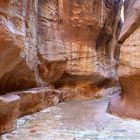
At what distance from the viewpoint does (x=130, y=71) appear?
5.46 metres

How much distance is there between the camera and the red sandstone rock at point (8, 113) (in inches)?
154

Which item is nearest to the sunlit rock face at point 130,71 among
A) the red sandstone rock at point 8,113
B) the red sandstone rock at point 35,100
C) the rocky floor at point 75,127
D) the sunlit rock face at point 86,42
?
the rocky floor at point 75,127

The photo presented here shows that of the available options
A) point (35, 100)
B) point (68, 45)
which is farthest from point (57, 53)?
point (35, 100)

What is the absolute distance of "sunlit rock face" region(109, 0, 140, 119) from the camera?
5359 mm

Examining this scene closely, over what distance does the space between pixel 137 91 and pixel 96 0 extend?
5342 millimetres

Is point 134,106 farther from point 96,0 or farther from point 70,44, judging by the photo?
point 96,0

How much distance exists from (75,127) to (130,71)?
2007 millimetres

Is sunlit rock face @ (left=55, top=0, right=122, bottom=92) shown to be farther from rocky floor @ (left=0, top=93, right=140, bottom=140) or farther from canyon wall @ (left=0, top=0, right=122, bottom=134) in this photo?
rocky floor @ (left=0, top=93, right=140, bottom=140)

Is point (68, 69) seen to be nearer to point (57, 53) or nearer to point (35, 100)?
point (57, 53)

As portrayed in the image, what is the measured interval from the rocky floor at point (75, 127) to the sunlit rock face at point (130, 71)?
358 millimetres

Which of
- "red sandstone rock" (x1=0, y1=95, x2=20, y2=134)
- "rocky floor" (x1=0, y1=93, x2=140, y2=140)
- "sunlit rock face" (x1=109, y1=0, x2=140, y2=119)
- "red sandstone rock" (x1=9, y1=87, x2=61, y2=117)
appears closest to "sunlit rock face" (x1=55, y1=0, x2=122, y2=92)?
"red sandstone rock" (x1=9, y1=87, x2=61, y2=117)

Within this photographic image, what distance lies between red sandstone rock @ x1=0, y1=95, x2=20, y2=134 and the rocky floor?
0.48 ft

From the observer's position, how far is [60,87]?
884 cm

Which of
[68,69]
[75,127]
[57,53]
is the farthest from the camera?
[68,69]
